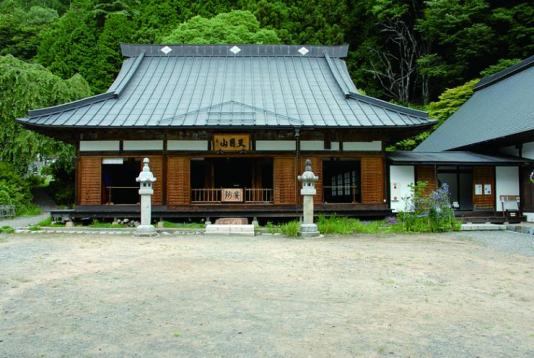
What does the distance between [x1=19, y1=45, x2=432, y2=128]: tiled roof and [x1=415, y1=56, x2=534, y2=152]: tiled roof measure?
4.29 meters

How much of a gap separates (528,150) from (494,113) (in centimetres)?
291

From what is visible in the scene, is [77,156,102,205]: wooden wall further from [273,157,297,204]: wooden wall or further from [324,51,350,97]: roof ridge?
[324,51,350,97]: roof ridge

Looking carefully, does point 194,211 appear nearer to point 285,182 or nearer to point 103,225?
point 103,225

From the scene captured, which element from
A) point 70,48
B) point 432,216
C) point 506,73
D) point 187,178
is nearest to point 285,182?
point 187,178

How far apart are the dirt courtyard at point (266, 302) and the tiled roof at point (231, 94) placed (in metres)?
5.95

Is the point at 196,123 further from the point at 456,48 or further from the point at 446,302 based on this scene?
the point at 456,48

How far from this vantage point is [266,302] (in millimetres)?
4680

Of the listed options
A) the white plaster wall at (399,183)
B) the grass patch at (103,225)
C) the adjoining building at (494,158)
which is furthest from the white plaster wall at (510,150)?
the grass patch at (103,225)

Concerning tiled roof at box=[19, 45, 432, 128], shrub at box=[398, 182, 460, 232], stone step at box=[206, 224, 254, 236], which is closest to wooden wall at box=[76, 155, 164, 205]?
tiled roof at box=[19, 45, 432, 128]

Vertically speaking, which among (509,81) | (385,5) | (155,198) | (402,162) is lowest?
(155,198)

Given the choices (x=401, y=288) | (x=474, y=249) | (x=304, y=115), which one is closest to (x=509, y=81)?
(x=304, y=115)

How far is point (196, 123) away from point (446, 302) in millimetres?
9853

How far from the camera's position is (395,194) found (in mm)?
14609

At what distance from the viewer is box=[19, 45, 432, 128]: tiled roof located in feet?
43.9
